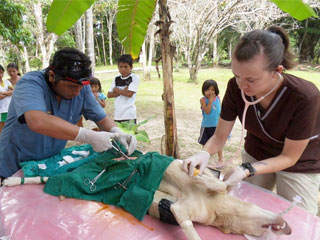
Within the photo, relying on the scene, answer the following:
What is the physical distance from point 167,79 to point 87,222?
1374 millimetres

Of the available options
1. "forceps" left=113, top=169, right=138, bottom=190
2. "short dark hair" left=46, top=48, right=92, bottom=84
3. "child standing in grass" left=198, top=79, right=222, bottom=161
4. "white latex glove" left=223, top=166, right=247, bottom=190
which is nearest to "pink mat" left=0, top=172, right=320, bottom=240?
"forceps" left=113, top=169, right=138, bottom=190

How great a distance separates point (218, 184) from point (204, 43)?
893 centimetres

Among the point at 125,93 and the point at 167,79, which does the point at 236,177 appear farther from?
the point at 125,93

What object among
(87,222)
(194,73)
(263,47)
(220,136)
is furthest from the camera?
(194,73)

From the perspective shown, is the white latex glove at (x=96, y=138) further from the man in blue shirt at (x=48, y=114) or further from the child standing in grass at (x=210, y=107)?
the child standing in grass at (x=210, y=107)

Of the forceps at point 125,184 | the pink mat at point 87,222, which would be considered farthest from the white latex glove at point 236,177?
the forceps at point 125,184

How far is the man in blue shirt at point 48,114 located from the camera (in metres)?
1.38

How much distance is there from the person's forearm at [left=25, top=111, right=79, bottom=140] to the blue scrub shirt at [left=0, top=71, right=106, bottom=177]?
0.04m

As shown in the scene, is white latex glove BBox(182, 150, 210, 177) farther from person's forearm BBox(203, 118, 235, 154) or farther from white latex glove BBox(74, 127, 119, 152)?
white latex glove BBox(74, 127, 119, 152)

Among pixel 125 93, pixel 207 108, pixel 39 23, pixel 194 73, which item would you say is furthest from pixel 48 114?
pixel 39 23

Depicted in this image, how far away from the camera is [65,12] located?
5.33 feet

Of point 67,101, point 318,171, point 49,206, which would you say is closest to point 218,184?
point 318,171

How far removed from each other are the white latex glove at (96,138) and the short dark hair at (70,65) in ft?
1.10

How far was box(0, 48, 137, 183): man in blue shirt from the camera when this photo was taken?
1.38m
